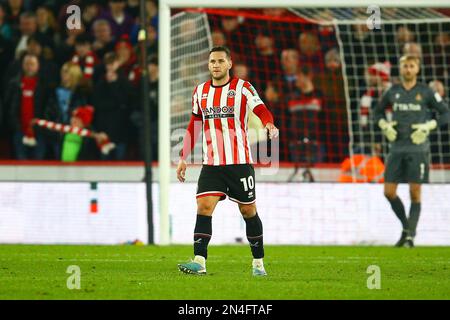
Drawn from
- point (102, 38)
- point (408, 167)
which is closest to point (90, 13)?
point (102, 38)

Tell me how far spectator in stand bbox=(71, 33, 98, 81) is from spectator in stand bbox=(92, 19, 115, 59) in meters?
0.10

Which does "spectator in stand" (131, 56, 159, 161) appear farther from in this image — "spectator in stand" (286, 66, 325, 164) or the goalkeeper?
the goalkeeper

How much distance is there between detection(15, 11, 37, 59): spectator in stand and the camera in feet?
63.0

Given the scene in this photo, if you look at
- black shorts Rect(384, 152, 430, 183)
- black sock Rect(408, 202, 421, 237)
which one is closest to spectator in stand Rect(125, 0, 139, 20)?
black shorts Rect(384, 152, 430, 183)

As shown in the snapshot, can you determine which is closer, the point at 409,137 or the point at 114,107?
the point at 409,137

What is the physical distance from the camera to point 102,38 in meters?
19.1

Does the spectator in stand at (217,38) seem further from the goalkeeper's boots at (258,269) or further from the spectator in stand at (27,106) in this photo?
the goalkeeper's boots at (258,269)

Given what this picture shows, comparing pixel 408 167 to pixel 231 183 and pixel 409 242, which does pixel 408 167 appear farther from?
pixel 231 183

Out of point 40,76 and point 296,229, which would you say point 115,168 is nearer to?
point 40,76

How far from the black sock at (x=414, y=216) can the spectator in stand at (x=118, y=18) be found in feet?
23.3

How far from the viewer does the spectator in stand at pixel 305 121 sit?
17.2 m

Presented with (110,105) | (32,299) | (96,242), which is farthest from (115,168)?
(32,299)

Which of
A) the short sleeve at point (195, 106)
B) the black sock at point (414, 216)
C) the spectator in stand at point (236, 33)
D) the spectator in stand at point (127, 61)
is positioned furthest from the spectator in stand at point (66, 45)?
the short sleeve at point (195, 106)

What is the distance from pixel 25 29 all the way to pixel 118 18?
5.11ft
